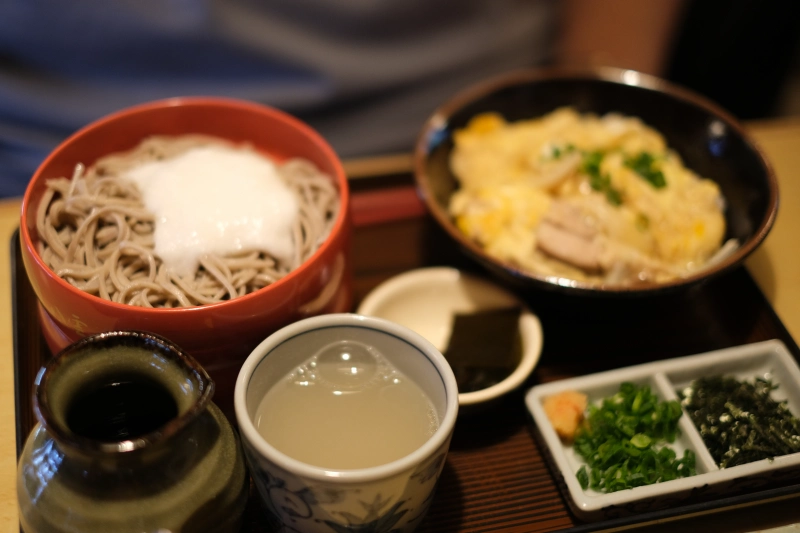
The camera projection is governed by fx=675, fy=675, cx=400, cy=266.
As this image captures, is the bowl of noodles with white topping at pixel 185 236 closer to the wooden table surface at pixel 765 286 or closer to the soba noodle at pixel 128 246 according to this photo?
the soba noodle at pixel 128 246

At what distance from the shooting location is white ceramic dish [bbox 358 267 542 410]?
1.69 metres

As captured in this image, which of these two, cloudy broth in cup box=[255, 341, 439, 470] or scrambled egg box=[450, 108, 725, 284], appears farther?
scrambled egg box=[450, 108, 725, 284]

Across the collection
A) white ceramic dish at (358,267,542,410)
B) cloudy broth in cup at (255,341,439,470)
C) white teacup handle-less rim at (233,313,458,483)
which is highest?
white teacup handle-less rim at (233,313,458,483)

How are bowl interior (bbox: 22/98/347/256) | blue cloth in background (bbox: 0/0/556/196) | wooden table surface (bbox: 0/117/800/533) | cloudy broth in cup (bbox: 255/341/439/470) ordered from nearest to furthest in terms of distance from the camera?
cloudy broth in cup (bbox: 255/341/439/470) < wooden table surface (bbox: 0/117/800/533) < bowl interior (bbox: 22/98/347/256) < blue cloth in background (bbox: 0/0/556/196)

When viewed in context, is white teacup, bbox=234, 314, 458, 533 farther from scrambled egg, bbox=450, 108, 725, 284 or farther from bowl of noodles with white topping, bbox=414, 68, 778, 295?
scrambled egg, bbox=450, 108, 725, 284

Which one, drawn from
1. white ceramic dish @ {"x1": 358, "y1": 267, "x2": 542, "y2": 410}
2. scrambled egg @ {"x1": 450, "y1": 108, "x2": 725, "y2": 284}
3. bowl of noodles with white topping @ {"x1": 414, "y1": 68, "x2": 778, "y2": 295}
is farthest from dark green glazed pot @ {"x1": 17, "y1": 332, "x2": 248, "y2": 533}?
scrambled egg @ {"x1": 450, "y1": 108, "x2": 725, "y2": 284}

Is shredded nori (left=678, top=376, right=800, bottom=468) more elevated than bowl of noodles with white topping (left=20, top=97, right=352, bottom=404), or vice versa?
bowl of noodles with white topping (left=20, top=97, right=352, bottom=404)

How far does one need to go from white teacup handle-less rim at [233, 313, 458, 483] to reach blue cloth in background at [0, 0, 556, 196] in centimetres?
115

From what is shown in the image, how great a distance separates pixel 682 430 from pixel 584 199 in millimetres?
686

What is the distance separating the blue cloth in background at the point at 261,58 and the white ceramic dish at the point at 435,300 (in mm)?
808

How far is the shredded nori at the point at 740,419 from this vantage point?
1.36 metres

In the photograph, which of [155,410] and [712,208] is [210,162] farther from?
[712,208]

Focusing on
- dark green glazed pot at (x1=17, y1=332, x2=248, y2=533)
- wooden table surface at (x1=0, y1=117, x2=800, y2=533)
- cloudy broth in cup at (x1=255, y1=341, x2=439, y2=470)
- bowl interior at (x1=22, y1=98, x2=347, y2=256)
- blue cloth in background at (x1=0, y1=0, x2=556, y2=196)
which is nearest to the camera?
dark green glazed pot at (x1=17, y1=332, x2=248, y2=533)

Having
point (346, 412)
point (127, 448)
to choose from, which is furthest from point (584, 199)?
point (127, 448)
